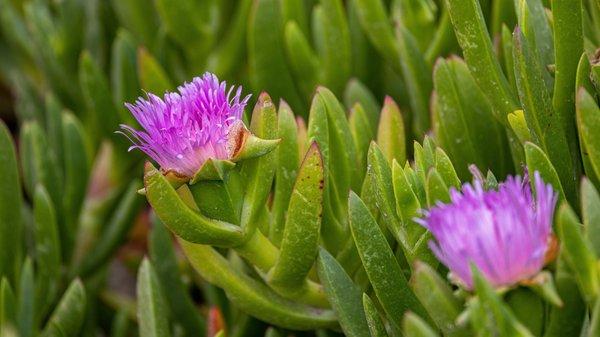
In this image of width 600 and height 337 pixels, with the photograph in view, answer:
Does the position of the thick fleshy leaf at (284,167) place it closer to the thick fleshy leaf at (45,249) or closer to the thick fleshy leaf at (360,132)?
the thick fleshy leaf at (360,132)

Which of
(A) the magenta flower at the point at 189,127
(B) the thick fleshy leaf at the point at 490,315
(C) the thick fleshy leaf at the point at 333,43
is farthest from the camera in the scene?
(C) the thick fleshy leaf at the point at 333,43

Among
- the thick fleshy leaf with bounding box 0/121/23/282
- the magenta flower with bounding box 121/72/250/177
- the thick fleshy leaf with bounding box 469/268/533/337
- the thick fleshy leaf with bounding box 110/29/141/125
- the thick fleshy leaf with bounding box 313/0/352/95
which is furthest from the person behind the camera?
the thick fleshy leaf with bounding box 110/29/141/125

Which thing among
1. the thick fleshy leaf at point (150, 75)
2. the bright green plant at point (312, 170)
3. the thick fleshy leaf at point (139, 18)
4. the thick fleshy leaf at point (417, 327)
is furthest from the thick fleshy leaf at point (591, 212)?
the thick fleshy leaf at point (139, 18)

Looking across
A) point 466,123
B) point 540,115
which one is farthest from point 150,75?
point 540,115

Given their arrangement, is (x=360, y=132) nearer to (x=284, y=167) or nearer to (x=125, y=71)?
(x=284, y=167)

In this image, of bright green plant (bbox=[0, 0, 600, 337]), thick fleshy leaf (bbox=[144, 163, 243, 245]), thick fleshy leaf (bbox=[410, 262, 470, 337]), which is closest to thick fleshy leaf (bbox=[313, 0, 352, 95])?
bright green plant (bbox=[0, 0, 600, 337])

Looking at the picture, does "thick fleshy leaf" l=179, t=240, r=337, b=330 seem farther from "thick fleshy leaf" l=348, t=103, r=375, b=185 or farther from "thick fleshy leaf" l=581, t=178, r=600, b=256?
"thick fleshy leaf" l=581, t=178, r=600, b=256

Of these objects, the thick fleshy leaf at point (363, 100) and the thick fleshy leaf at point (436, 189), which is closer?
the thick fleshy leaf at point (436, 189)
